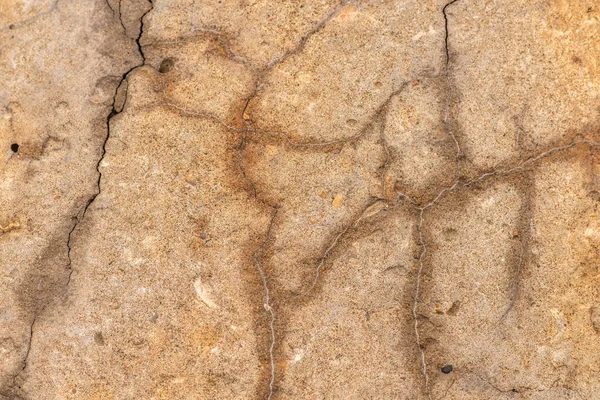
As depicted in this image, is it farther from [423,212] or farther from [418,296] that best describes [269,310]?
[423,212]

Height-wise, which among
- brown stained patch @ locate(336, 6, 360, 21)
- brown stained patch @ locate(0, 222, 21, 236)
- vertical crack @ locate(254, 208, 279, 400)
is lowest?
vertical crack @ locate(254, 208, 279, 400)

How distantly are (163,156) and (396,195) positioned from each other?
92cm

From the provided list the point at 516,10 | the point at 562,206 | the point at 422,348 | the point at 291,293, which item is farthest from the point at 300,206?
the point at 516,10

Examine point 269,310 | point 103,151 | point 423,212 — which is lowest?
point 269,310

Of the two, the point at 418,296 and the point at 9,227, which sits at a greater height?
the point at 9,227

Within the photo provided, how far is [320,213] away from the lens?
1.79 meters

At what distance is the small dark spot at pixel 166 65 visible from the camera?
1837 millimetres

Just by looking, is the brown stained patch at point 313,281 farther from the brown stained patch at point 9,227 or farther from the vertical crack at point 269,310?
the brown stained patch at point 9,227

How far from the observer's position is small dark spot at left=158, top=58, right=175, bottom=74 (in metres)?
1.84

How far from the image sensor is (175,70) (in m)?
1.84

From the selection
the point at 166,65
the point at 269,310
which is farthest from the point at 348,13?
the point at 269,310

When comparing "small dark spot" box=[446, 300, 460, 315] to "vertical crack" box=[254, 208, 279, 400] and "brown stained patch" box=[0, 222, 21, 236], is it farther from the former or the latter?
"brown stained patch" box=[0, 222, 21, 236]

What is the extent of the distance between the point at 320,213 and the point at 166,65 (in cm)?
85

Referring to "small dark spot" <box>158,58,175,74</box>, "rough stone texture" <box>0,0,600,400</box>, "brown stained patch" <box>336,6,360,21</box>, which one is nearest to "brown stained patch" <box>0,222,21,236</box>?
"rough stone texture" <box>0,0,600,400</box>
